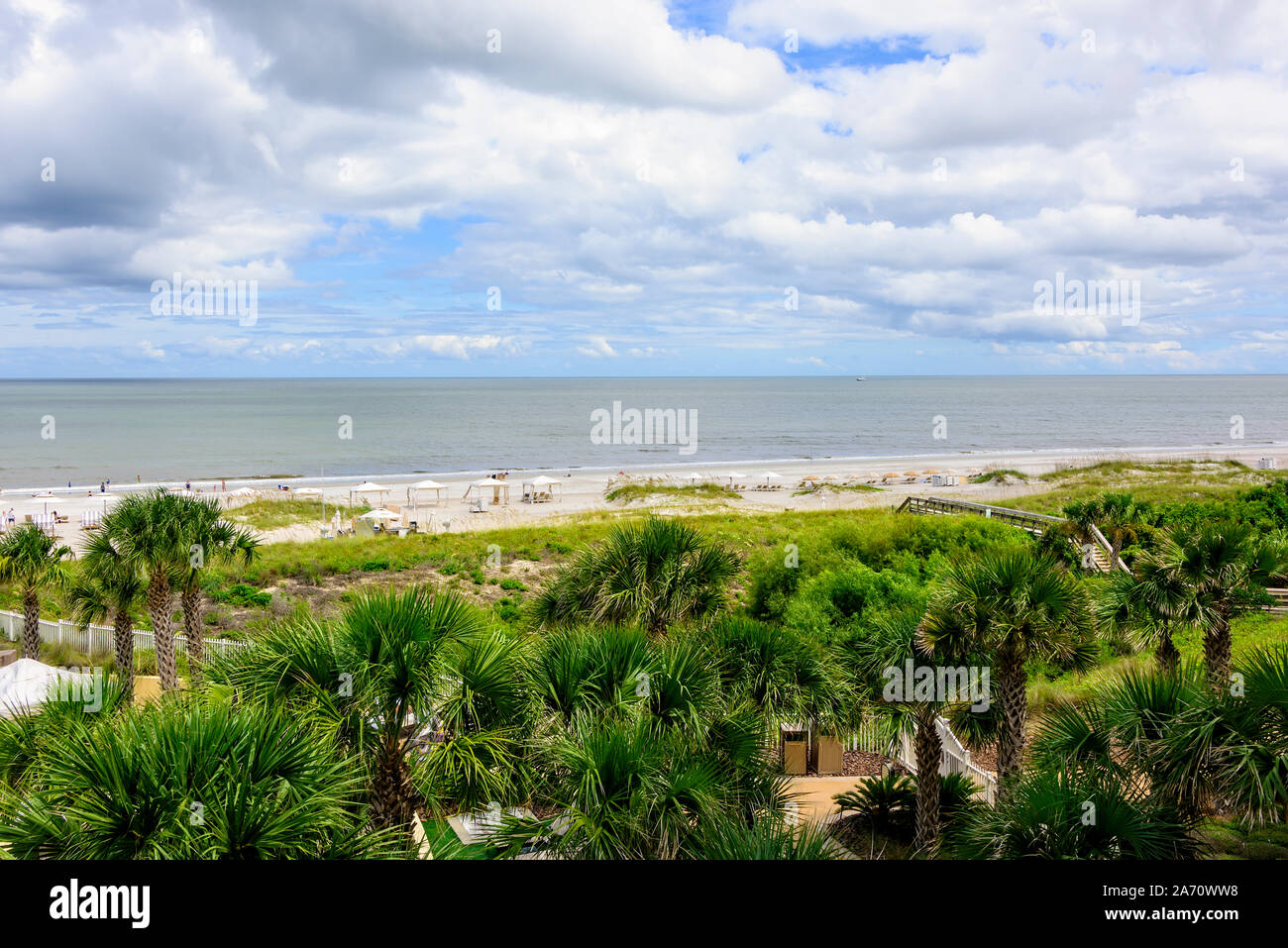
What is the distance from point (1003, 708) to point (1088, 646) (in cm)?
174

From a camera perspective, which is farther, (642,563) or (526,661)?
(642,563)

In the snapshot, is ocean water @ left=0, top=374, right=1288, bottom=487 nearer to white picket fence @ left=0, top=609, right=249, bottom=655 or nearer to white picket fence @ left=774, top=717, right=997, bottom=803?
white picket fence @ left=0, top=609, right=249, bottom=655

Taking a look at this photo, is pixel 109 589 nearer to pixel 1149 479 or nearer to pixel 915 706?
pixel 915 706

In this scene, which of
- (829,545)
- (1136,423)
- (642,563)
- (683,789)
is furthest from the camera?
(1136,423)

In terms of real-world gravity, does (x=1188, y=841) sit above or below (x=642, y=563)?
below

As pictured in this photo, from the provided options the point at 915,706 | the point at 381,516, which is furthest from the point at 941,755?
the point at 381,516

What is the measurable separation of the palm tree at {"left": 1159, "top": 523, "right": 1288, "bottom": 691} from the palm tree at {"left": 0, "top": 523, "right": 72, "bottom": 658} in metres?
21.0

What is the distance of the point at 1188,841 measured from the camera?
7.65m

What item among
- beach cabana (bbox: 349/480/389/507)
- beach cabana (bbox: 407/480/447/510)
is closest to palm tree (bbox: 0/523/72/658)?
beach cabana (bbox: 349/480/389/507)

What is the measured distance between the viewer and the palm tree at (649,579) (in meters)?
13.5

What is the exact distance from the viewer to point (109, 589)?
54.5ft
